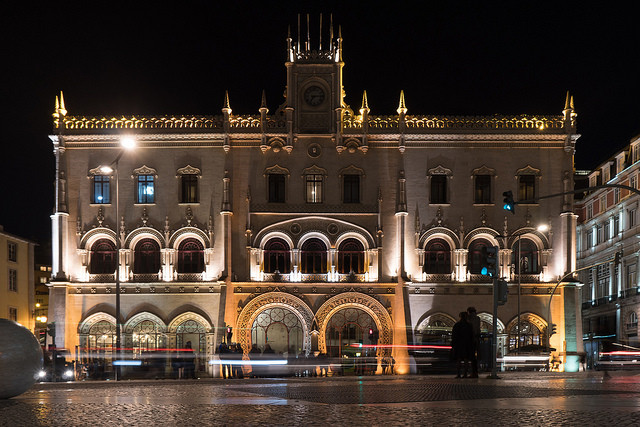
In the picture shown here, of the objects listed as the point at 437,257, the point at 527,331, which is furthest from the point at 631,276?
the point at 437,257

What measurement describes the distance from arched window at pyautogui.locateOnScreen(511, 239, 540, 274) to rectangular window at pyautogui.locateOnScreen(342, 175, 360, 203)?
29.4ft

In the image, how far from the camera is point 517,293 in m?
49.0

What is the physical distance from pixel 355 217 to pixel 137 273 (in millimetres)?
12063

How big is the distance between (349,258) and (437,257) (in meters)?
4.75

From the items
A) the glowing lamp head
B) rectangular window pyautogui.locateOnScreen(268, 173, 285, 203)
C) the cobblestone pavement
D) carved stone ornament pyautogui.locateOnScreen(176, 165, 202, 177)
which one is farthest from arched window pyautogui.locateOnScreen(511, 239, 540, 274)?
the cobblestone pavement

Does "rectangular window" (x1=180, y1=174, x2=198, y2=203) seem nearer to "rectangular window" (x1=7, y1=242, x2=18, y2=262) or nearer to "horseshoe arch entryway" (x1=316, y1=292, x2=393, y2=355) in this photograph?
"horseshoe arch entryway" (x1=316, y1=292, x2=393, y2=355)

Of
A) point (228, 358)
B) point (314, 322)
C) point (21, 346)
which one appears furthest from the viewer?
point (314, 322)

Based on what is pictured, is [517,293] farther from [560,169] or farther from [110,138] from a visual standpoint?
[110,138]

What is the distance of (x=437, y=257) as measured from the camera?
49344 mm

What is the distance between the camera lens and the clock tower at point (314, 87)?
49.5 m

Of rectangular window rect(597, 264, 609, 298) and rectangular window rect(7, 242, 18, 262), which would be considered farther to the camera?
rectangular window rect(597, 264, 609, 298)

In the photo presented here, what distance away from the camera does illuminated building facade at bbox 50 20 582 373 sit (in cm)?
4850

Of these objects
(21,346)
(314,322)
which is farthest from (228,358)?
(21,346)

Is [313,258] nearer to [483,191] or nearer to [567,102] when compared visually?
[483,191]
